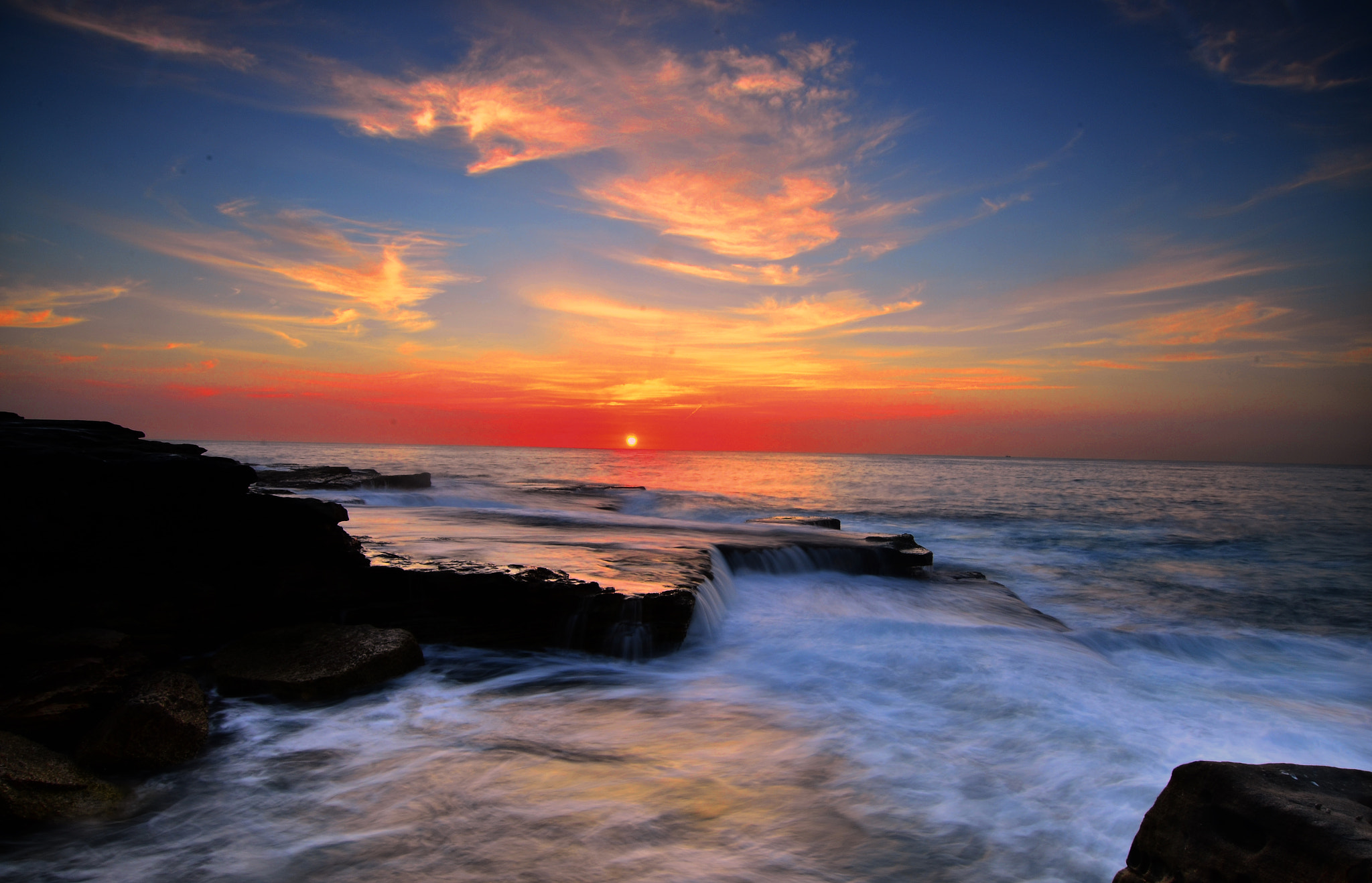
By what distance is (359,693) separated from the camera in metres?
5.41

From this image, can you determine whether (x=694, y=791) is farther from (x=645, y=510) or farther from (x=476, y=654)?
(x=645, y=510)

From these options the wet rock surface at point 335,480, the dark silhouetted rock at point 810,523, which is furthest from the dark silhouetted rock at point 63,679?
the wet rock surface at point 335,480

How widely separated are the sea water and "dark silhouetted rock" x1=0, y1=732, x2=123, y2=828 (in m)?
0.13

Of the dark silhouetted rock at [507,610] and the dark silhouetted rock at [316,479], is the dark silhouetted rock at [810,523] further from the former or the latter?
the dark silhouetted rock at [316,479]

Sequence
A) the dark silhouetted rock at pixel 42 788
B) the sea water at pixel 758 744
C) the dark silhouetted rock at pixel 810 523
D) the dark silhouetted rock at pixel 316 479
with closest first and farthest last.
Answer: the dark silhouetted rock at pixel 42 788 < the sea water at pixel 758 744 < the dark silhouetted rock at pixel 810 523 < the dark silhouetted rock at pixel 316 479

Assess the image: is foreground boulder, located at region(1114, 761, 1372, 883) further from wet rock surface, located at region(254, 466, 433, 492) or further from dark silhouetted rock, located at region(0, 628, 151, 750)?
wet rock surface, located at region(254, 466, 433, 492)

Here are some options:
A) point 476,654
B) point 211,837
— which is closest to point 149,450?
point 476,654

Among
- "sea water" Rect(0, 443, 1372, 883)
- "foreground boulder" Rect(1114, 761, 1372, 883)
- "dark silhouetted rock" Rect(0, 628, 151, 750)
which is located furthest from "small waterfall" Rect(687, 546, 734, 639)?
"foreground boulder" Rect(1114, 761, 1372, 883)

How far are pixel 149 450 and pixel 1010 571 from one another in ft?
49.7

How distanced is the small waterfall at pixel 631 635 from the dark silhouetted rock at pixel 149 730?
340 centimetres

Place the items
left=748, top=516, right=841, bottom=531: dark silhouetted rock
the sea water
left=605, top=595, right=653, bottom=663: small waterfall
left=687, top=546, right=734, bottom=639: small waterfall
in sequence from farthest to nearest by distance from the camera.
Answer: left=748, top=516, right=841, bottom=531: dark silhouetted rock
left=687, top=546, right=734, bottom=639: small waterfall
left=605, top=595, right=653, bottom=663: small waterfall
the sea water

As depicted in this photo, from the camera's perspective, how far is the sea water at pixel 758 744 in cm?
357

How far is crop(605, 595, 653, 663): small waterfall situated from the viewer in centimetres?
681

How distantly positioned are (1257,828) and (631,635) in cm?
517
